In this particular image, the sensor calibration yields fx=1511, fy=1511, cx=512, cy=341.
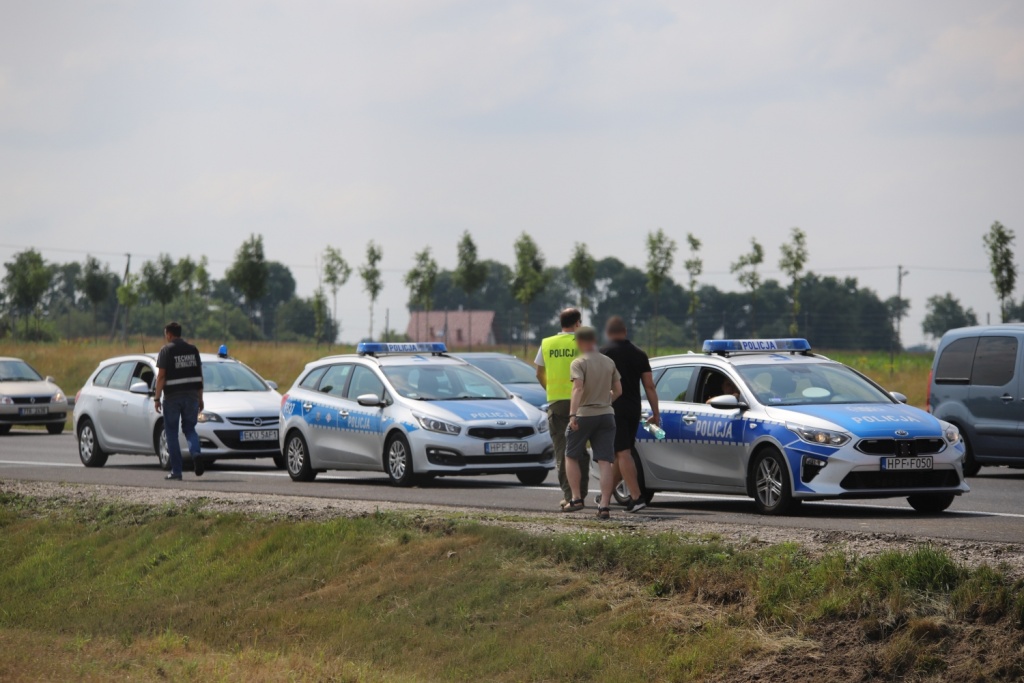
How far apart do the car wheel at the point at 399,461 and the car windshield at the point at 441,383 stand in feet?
2.12

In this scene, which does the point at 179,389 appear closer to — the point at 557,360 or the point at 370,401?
the point at 370,401

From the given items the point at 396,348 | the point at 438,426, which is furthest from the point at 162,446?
the point at 438,426

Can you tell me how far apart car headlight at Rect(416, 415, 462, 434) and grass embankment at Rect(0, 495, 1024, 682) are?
152 inches

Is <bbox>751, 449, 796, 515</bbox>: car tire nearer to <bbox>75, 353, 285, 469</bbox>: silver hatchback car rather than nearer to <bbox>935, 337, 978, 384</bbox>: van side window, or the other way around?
<bbox>935, 337, 978, 384</bbox>: van side window

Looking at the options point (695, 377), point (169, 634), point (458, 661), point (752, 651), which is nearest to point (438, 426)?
point (695, 377)

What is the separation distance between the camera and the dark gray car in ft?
61.7

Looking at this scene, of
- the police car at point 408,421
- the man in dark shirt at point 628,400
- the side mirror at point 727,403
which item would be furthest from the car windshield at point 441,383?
the side mirror at point 727,403

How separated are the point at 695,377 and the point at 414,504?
120 inches

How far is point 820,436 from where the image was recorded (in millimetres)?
13188

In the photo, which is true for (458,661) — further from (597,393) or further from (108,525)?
(108,525)

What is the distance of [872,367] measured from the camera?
50719 millimetres

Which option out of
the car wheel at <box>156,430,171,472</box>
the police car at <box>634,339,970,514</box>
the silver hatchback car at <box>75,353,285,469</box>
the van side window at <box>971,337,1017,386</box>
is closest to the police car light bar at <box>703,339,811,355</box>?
the police car at <box>634,339,970,514</box>

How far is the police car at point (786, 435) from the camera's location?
1312cm

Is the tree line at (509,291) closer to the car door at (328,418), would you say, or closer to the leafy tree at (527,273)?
the leafy tree at (527,273)
